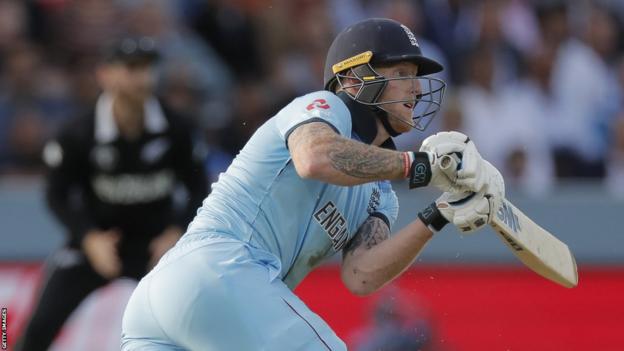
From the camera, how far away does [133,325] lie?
4305 millimetres

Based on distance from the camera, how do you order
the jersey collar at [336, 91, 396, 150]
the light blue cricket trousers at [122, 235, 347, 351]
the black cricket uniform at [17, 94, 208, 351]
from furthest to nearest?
the black cricket uniform at [17, 94, 208, 351] → the jersey collar at [336, 91, 396, 150] → the light blue cricket trousers at [122, 235, 347, 351]

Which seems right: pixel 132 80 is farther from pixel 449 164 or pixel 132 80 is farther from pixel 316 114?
pixel 449 164

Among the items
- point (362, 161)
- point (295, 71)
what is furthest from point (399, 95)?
point (295, 71)

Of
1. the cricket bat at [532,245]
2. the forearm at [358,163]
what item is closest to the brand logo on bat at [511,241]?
the cricket bat at [532,245]

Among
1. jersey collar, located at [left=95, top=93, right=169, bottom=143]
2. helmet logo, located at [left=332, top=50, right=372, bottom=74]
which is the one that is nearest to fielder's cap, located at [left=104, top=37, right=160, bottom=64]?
jersey collar, located at [left=95, top=93, right=169, bottom=143]

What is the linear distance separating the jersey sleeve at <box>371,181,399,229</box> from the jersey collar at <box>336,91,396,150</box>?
34 centimetres

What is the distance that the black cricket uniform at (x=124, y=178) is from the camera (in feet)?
25.1

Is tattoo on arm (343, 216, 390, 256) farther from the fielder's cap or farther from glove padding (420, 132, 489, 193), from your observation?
the fielder's cap

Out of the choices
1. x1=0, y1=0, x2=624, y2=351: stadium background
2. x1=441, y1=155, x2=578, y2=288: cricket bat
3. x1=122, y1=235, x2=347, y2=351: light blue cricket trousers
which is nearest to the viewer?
Result: x1=122, y1=235, x2=347, y2=351: light blue cricket trousers

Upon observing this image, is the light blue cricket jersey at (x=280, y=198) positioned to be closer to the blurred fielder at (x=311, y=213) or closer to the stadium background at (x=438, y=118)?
the blurred fielder at (x=311, y=213)

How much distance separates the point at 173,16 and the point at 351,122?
6008 millimetres

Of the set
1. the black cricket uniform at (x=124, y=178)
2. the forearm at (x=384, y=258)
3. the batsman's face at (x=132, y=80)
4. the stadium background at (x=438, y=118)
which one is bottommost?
the stadium background at (x=438, y=118)

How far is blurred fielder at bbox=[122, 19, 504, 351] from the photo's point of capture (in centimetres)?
417

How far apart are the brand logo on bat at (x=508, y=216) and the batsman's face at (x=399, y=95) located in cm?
50
